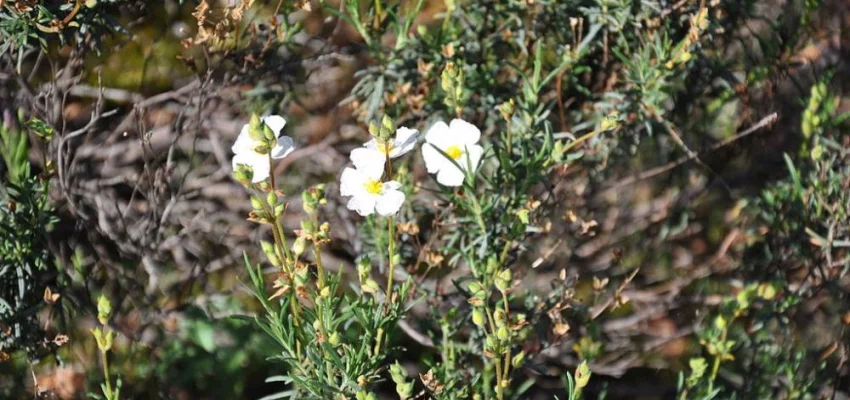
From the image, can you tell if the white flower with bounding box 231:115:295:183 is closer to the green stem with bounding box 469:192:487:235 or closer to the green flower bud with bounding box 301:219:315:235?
the green flower bud with bounding box 301:219:315:235

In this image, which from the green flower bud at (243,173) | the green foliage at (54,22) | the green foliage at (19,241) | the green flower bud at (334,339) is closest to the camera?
the green flower bud at (243,173)

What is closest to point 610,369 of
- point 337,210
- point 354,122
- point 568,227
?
point 568,227

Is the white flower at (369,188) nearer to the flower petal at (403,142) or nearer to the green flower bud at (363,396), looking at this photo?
the flower petal at (403,142)

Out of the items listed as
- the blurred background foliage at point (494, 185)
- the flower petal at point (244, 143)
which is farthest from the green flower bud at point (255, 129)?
the blurred background foliage at point (494, 185)

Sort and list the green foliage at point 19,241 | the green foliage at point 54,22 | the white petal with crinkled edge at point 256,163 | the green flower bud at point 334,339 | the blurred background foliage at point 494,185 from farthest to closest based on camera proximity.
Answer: the blurred background foliage at point 494,185, the green foliage at point 19,241, the green foliage at point 54,22, the green flower bud at point 334,339, the white petal with crinkled edge at point 256,163

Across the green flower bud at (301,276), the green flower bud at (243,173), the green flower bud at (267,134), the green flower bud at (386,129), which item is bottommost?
the green flower bud at (301,276)

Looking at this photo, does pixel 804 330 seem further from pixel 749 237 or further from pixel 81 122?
pixel 81 122

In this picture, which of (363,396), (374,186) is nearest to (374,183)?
(374,186)
